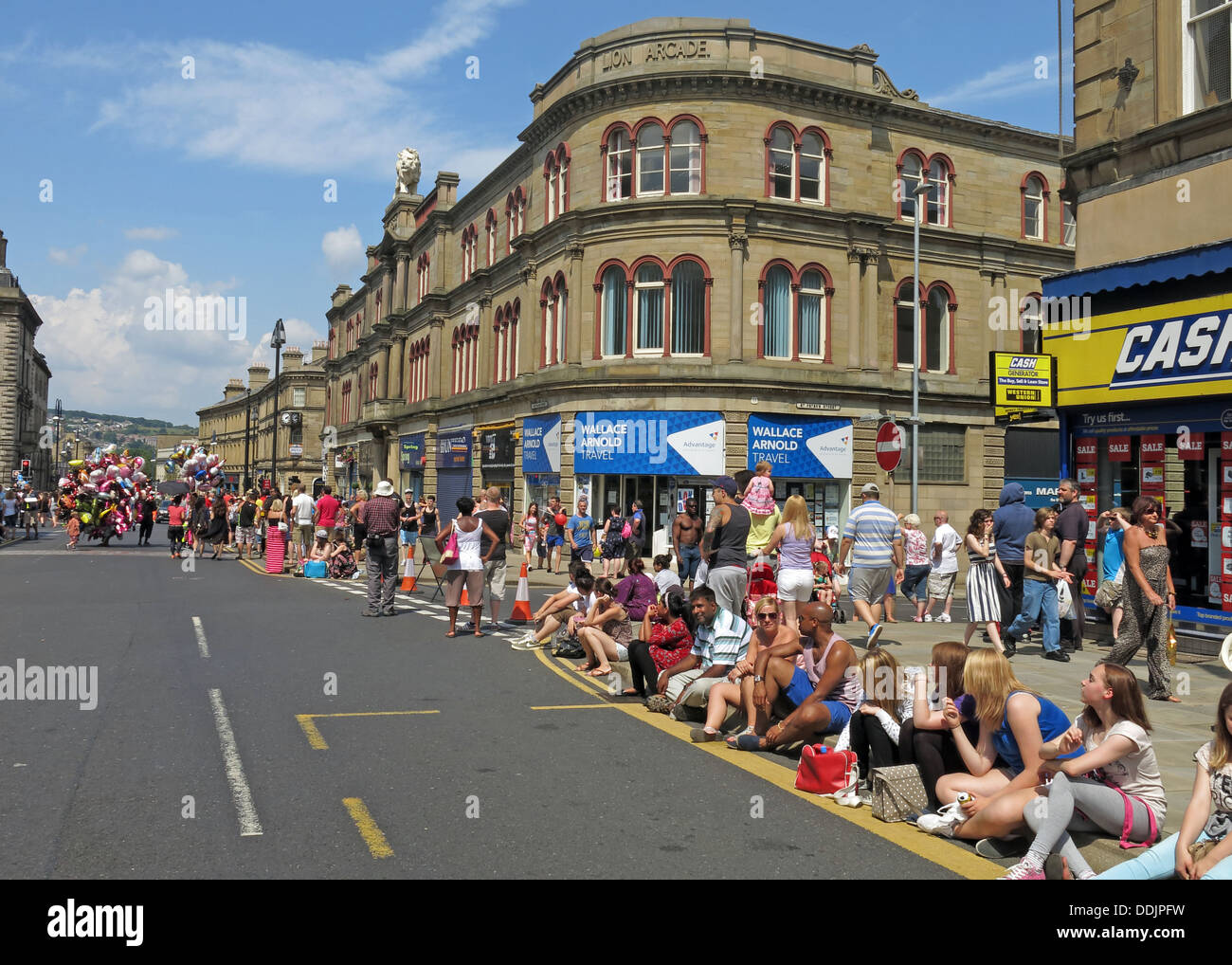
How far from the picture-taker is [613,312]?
29656 millimetres

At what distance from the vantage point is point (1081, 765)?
194 inches

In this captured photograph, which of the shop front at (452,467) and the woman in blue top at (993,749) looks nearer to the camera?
the woman in blue top at (993,749)

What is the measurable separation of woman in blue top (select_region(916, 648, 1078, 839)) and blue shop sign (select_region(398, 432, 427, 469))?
4001cm

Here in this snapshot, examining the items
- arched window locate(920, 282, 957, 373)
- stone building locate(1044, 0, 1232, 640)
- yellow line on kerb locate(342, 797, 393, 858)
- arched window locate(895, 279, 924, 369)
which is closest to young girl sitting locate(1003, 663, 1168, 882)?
yellow line on kerb locate(342, 797, 393, 858)

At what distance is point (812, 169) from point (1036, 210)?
30.9 feet

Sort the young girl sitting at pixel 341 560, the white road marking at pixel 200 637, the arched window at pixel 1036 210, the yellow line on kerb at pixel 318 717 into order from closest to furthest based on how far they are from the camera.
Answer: the yellow line on kerb at pixel 318 717 → the white road marking at pixel 200 637 → the young girl sitting at pixel 341 560 → the arched window at pixel 1036 210

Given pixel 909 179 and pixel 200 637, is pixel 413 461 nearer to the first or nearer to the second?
pixel 909 179

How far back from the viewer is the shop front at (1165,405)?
11.7 m

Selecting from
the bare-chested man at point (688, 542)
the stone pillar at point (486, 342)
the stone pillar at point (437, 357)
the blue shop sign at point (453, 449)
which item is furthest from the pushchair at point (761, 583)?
the stone pillar at point (437, 357)

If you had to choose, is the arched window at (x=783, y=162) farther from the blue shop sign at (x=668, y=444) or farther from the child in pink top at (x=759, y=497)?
the child in pink top at (x=759, y=497)

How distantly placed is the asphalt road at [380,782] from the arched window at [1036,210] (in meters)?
29.0

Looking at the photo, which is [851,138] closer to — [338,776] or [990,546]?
[990,546]

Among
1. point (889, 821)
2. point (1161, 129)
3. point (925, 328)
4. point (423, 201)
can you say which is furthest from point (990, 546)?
point (423, 201)

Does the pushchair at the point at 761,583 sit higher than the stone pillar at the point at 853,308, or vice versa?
the stone pillar at the point at 853,308
